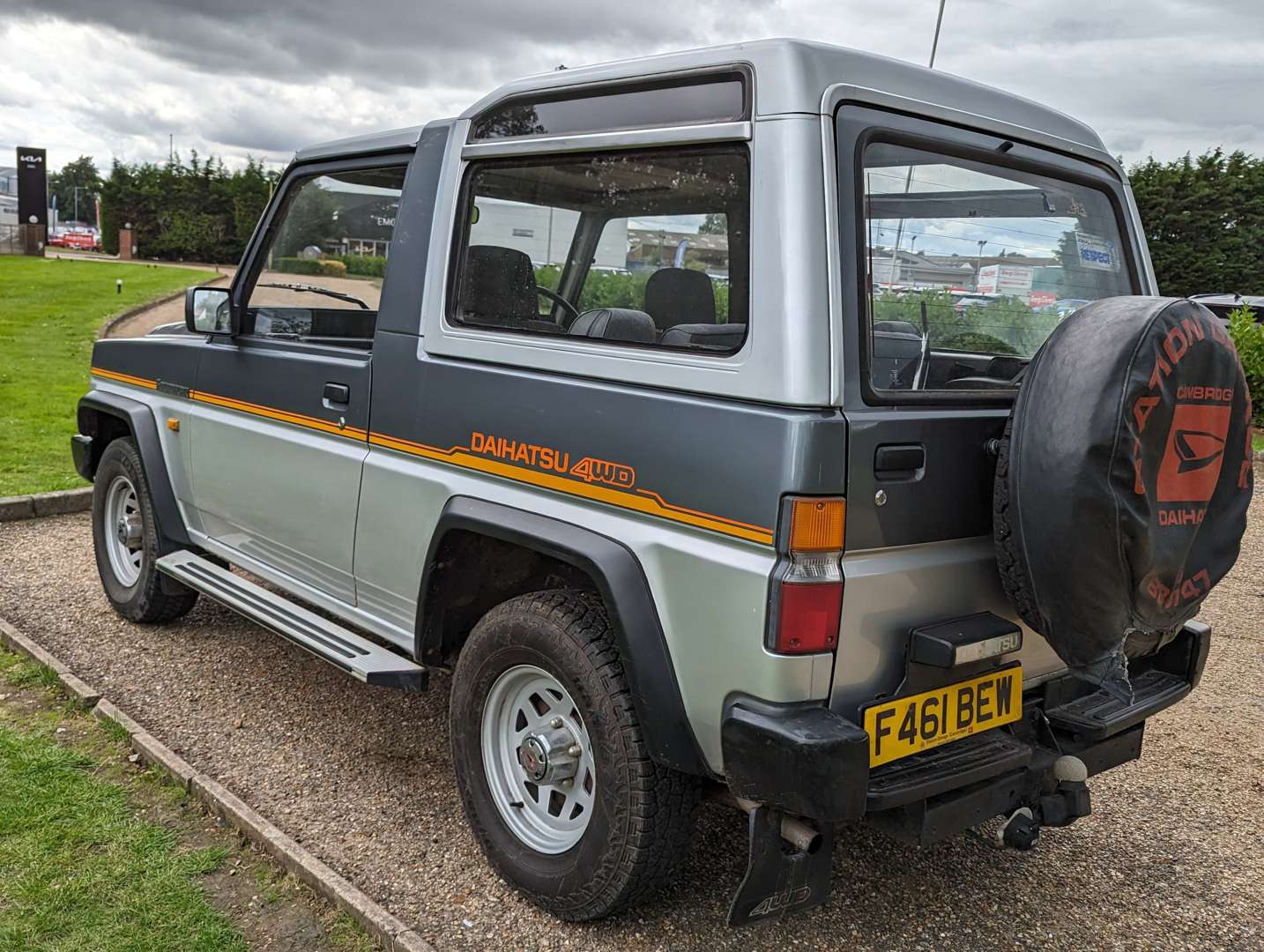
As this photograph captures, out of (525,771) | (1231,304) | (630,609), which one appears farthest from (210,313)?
(1231,304)

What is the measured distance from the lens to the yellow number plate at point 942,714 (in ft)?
7.63

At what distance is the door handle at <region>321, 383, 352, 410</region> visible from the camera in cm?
341

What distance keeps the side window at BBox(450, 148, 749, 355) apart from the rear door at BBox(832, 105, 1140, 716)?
34 cm

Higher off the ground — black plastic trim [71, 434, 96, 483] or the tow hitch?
black plastic trim [71, 434, 96, 483]

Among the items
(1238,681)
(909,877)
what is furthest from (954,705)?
(1238,681)

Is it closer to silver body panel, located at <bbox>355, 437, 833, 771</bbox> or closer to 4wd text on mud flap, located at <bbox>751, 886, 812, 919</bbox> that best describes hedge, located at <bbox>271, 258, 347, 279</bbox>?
silver body panel, located at <bbox>355, 437, 833, 771</bbox>

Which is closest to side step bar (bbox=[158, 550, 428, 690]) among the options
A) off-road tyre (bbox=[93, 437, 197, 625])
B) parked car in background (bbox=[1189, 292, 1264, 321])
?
off-road tyre (bbox=[93, 437, 197, 625])

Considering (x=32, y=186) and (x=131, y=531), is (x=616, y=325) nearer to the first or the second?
(x=131, y=531)

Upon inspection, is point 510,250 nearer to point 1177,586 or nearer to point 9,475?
point 1177,586

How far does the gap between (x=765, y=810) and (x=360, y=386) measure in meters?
1.84

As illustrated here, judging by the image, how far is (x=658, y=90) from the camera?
2617 millimetres

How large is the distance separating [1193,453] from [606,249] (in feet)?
5.46

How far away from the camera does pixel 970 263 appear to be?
9.36ft

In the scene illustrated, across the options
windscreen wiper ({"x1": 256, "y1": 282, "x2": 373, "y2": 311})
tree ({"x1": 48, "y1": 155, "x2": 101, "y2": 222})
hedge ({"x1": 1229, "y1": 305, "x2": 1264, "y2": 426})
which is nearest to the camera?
windscreen wiper ({"x1": 256, "y1": 282, "x2": 373, "y2": 311})
